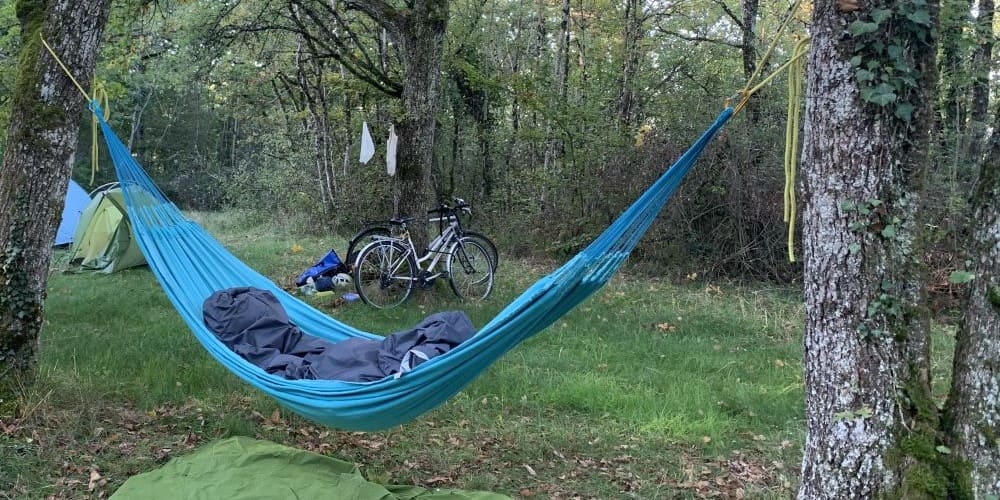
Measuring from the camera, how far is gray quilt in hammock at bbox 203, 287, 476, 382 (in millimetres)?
2307

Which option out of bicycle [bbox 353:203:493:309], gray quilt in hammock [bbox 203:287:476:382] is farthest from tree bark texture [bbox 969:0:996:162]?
gray quilt in hammock [bbox 203:287:476:382]

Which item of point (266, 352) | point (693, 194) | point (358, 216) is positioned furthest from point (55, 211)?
point (358, 216)

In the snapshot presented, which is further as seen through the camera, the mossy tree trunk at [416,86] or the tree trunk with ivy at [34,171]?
the mossy tree trunk at [416,86]

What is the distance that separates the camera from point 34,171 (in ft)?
7.98

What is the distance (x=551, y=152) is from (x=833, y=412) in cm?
651

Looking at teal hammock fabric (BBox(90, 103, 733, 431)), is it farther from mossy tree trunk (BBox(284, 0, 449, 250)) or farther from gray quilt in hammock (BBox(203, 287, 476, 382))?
mossy tree trunk (BBox(284, 0, 449, 250))

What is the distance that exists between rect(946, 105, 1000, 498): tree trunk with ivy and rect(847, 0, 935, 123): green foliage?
23 cm

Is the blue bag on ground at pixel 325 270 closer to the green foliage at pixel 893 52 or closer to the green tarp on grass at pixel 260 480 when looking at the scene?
the green tarp on grass at pixel 260 480

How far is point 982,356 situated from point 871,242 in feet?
1.05

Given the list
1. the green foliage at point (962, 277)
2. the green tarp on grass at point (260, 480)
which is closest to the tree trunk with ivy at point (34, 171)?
the green tarp on grass at point (260, 480)

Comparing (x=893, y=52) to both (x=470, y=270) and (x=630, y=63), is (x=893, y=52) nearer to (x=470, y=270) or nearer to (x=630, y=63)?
(x=470, y=270)

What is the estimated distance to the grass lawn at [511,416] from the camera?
2.25 metres

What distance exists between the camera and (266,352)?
250 centimetres

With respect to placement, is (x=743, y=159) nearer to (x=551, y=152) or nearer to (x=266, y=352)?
(x=551, y=152)
